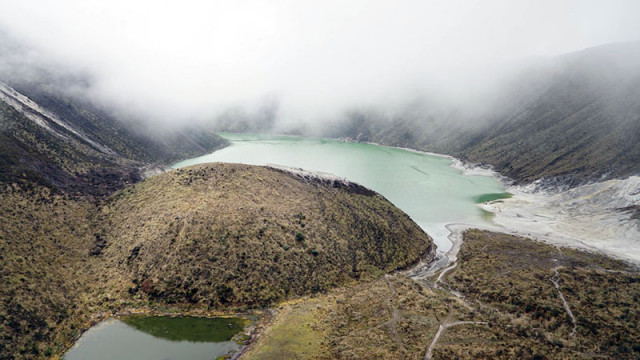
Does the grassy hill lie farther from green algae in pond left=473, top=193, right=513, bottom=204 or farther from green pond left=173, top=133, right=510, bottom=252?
green algae in pond left=473, top=193, right=513, bottom=204

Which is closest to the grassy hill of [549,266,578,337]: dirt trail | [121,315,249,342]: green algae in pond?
[121,315,249,342]: green algae in pond

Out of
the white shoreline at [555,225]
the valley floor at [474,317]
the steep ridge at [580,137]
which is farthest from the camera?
the steep ridge at [580,137]

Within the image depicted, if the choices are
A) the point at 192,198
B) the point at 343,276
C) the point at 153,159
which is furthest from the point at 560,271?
the point at 153,159

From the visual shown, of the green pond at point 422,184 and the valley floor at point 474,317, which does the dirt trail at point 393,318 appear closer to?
the valley floor at point 474,317

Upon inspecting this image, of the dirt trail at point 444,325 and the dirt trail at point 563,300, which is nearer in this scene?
the dirt trail at point 444,325

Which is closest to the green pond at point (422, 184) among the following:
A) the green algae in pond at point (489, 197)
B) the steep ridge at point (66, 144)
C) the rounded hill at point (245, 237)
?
the green algae in pond at point (489, 197)

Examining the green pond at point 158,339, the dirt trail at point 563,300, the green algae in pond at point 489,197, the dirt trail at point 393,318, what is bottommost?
the green pond at point 158,339

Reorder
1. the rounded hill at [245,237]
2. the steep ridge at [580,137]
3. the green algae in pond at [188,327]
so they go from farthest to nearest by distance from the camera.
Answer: the steep ridge at [580,137], the rounded hill at [245,237], the green algae in pond at [188,327]

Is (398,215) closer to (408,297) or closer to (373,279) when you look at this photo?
(373,279)
